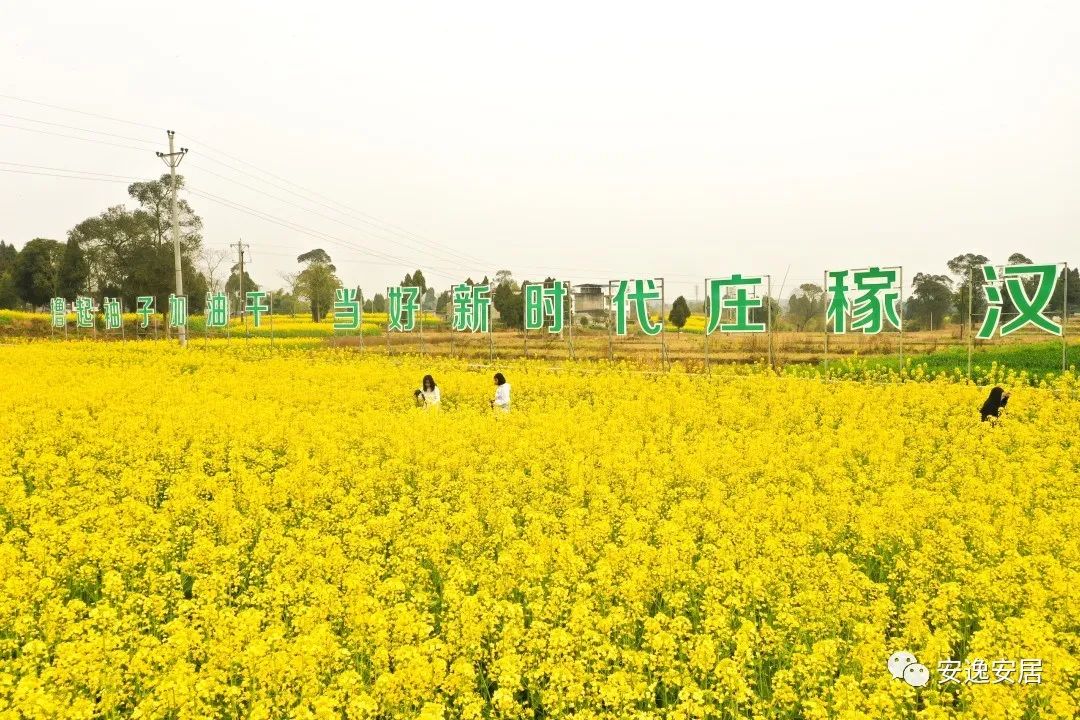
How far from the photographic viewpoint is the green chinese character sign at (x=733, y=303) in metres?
22.1

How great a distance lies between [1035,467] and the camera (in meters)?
9.45

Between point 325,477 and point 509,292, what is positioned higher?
point 509,292

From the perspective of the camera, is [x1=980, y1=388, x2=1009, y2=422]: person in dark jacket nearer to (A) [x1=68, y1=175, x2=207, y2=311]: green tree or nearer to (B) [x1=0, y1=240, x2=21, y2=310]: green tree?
(A) [x1=68, y1=175, x2=207, y2=311]: green tree

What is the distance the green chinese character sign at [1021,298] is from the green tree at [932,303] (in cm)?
1986

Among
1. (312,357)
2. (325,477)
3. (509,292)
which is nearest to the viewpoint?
(325,477)

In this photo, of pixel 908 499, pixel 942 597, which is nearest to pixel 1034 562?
pixel 942 597

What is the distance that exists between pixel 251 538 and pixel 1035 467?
9658mm

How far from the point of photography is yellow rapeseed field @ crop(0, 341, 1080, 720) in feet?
14.5

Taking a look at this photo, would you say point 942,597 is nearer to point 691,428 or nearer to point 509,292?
point 691,428

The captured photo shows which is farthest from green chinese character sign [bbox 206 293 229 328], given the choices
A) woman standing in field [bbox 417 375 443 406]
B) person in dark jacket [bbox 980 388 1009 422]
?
person in dark jacket [bbox 980 388 1009 422]

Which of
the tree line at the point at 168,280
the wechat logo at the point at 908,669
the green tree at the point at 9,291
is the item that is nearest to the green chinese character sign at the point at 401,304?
the tree line at the point at 168,280

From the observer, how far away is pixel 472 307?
28.7 metres

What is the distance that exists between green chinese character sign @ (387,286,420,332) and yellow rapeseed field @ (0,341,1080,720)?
59.5 feet

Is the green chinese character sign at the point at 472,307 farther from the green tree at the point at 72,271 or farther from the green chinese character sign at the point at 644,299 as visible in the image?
the green tree at the point at 72,271
